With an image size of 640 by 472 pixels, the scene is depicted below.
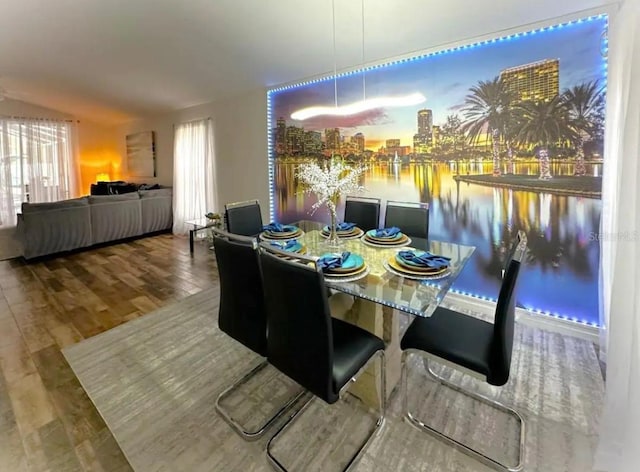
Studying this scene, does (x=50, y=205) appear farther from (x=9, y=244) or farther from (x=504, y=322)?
(x=504, y=322)

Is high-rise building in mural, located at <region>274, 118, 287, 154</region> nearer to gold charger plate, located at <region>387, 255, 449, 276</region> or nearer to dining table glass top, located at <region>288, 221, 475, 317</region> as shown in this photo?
dining table glass top, located at <region>288, 221, 475, 317</region>

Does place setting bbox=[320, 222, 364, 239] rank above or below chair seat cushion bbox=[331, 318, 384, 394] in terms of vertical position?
above

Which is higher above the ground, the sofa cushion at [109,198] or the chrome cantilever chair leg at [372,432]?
the sofa cushion at [109,198]

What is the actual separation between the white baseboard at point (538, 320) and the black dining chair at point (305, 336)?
1.81 m

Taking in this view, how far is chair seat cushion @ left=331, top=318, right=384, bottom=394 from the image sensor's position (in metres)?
1.42

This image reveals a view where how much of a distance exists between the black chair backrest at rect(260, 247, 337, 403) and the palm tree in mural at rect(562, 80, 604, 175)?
7.85 feet

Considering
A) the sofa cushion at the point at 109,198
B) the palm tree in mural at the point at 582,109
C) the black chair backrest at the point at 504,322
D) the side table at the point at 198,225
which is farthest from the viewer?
the sofa cushion at the point at 109,198

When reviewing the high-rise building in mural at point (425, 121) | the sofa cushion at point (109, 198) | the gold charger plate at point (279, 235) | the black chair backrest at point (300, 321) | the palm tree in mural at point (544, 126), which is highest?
the high-rise building in mural at point (425, 121)

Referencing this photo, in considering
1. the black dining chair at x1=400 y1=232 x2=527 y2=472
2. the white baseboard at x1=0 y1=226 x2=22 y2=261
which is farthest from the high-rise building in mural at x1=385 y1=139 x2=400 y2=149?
the white baseboard at x1=0 y1=226 x2=22 y2=261

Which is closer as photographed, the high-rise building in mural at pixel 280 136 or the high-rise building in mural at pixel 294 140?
the high-rise building in mural at pixel 294 140

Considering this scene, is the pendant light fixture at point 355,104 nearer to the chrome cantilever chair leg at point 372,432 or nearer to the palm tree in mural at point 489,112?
the palm tree in mural at point 489,112

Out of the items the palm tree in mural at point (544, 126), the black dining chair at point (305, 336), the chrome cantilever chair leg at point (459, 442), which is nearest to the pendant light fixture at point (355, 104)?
the palm tree in mural at point (544, 126)

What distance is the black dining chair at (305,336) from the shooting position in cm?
→ 129

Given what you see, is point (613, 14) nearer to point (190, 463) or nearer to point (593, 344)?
point (593, 344)
